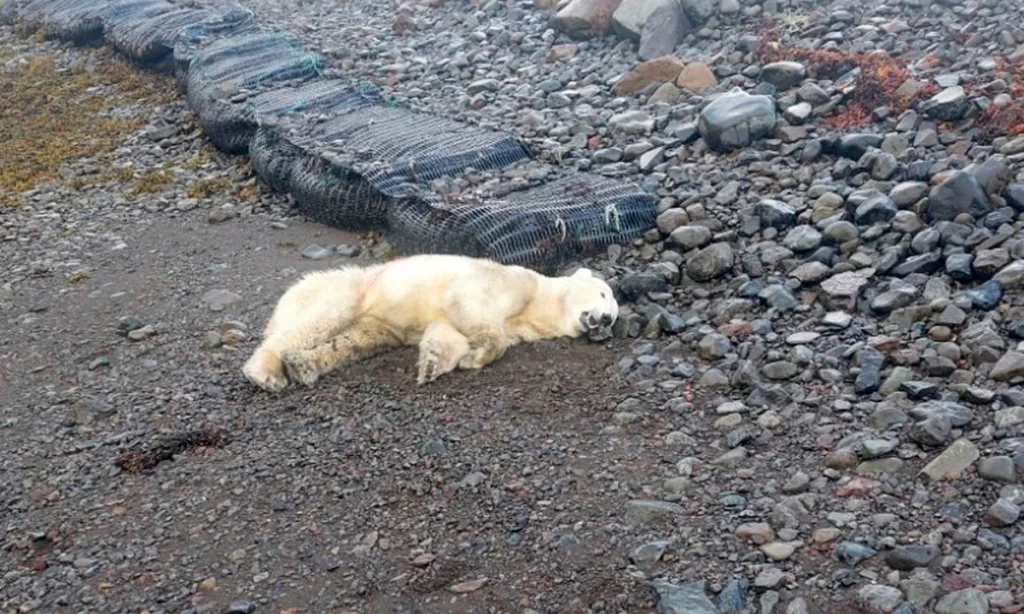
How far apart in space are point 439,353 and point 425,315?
0.47 meters

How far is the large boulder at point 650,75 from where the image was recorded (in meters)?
10.7

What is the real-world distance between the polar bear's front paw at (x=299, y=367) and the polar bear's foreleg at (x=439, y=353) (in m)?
0.63

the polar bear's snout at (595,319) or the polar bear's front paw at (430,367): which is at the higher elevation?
the polar bear's snout at (595,319)

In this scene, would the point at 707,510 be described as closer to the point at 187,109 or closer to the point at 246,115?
the point at 246,115

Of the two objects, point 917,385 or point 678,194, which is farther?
point 678,194

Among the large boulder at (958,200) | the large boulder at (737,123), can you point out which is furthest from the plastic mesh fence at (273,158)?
the large boulder at (958,200)

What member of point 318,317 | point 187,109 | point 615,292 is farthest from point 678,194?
point 187,109

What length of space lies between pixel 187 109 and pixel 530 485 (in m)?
8.49

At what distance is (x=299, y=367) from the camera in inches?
271

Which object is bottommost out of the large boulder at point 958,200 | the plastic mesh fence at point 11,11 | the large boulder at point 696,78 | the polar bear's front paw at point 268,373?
the plastic mesh fence at point 11,11

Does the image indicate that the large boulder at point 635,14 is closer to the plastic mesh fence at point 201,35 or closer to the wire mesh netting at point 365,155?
the wire mesh netting at point 365,155

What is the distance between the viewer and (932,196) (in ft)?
24.1

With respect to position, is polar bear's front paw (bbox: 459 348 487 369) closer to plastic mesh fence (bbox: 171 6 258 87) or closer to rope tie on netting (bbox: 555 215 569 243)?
rope tie on netting (bbox: 555 215 569 243)

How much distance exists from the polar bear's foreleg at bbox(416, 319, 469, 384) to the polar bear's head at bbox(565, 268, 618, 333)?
70 cm
